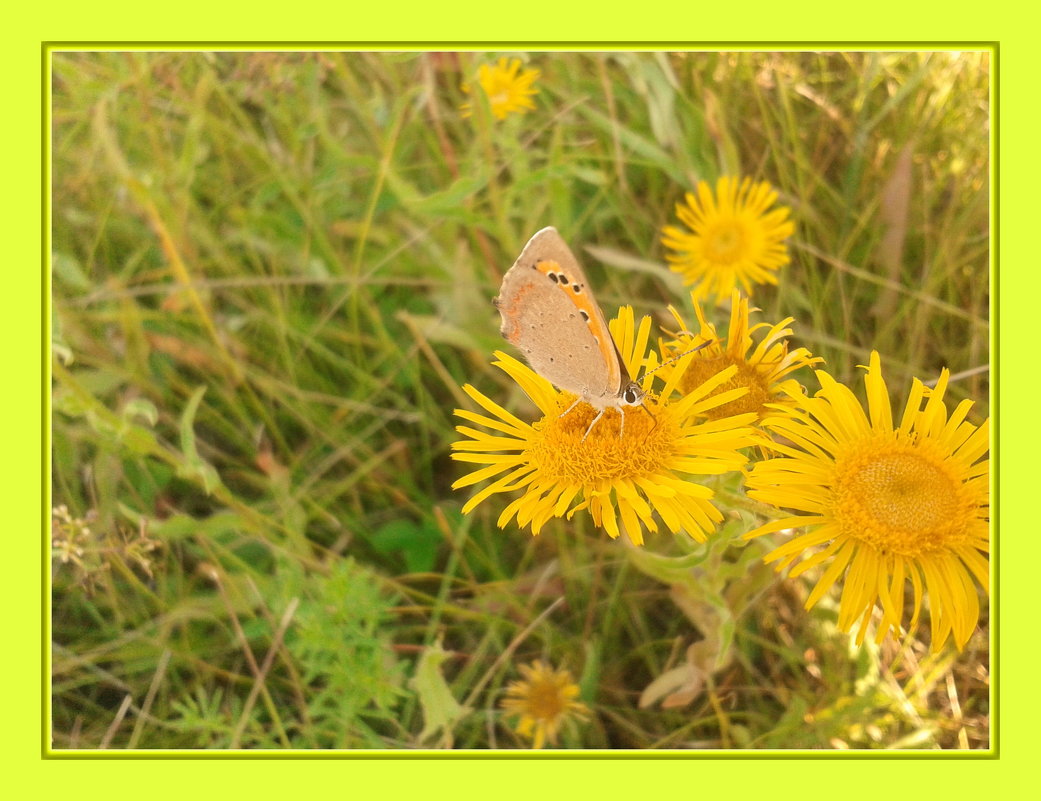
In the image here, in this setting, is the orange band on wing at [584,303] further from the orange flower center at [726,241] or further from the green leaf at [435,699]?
the orange flower center at [726,241]

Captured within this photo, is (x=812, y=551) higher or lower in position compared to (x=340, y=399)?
lower

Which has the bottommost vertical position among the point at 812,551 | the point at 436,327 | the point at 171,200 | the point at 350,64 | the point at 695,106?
the point at 812,551

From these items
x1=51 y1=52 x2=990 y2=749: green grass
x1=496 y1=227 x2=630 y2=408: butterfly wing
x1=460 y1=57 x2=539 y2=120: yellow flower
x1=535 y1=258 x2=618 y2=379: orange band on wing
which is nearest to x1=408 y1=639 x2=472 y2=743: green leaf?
x1=51 y1=52 x2=990 y2=749: green grass

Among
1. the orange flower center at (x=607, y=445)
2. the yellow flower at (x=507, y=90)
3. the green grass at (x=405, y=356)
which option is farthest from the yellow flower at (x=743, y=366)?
the yellow flower at (x=507, y=90)

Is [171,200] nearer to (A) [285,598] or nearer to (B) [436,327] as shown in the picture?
(B) [436,327]

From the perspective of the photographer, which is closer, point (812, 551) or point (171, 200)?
point (812, 551)

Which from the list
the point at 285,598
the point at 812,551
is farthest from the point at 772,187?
the point at 285,598
